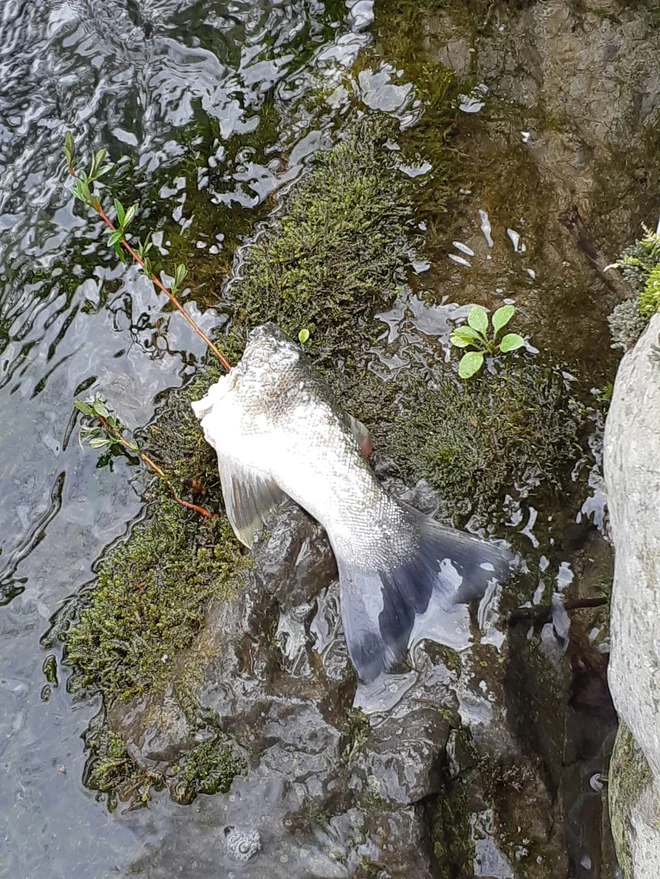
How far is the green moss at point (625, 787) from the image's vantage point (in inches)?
106

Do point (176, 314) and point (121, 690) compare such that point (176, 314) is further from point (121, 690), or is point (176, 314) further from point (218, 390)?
point (121, 690)

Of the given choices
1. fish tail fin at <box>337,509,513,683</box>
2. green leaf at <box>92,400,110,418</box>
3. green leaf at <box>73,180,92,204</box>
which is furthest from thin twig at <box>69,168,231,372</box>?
fish tail fin at <box>337,509,513,683</box>

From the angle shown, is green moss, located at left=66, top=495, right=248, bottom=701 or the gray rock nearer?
the gray rock

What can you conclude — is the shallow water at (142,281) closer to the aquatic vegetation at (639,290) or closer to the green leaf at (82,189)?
the aquatic vegetation at (639,290)

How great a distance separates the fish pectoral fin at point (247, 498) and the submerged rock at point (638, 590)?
1483 millimetres

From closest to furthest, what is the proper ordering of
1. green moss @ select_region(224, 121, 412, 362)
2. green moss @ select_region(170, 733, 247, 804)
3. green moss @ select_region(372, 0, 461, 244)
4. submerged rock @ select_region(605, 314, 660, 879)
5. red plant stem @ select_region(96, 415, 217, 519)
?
submerged rock @ select_region(605, 314, 660, 879), green moss @ select_region(170, 733, 247, 804), red plant stem @ select_region(96, 415, 217, 519), green moss @ select_region(224, 121, 412, 362), green moss @ select_region(372, 0, 461, 244)

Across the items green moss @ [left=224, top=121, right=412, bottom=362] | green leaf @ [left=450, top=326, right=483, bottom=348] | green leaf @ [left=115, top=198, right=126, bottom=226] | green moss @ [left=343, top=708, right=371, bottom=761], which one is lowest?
green moss @ [left=343, top=708, right=371, bottom=761]

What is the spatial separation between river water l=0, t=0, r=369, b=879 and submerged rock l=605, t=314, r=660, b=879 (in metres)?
2.30

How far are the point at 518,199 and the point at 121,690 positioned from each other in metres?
3.20

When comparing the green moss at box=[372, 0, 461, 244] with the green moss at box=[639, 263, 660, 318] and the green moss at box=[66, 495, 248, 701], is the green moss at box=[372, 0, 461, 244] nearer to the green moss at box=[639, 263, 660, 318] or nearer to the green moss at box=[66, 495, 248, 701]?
the green moss at box=[639, 263, 660, 318]

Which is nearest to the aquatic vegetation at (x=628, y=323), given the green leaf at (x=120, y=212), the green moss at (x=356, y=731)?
the green moss at (x=356, y=731)

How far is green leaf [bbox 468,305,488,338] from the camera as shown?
11.9 ft

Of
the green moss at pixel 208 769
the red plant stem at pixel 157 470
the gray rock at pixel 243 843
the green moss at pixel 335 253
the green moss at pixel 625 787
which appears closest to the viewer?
the green moss at pixel 625 787

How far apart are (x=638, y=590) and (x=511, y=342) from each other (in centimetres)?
160
